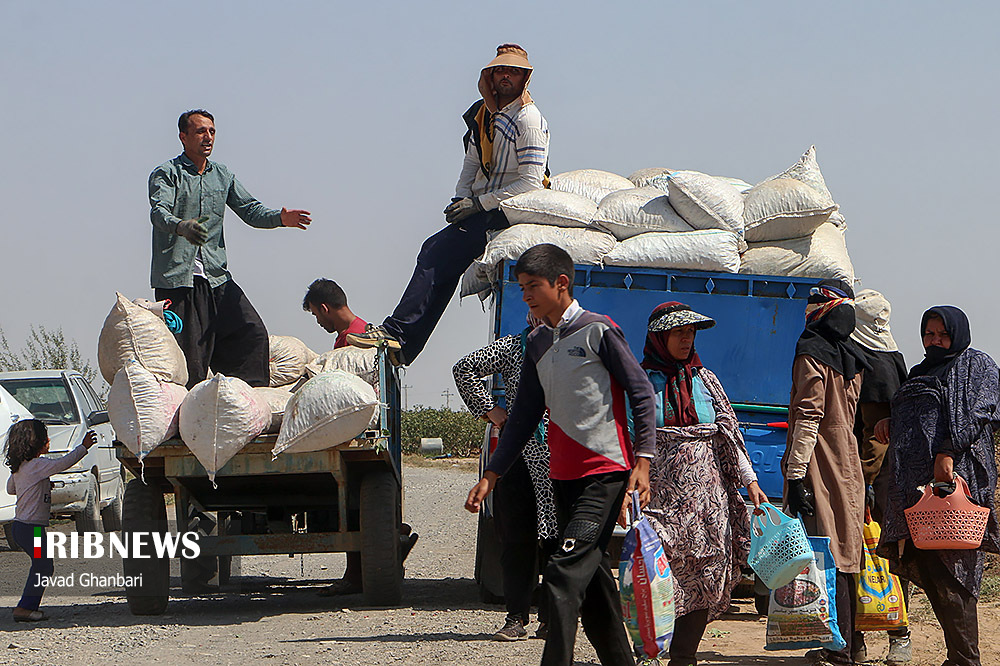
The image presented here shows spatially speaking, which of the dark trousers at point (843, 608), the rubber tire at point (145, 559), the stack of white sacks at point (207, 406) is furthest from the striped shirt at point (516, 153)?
the dark trousers at point (843, 608)

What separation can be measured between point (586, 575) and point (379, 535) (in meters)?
3.10

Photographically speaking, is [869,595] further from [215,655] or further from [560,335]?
[215,655]

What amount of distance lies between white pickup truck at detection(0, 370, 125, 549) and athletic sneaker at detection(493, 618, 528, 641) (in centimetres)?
716

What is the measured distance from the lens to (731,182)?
8.92 meters

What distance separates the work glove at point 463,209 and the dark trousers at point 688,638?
4.29m

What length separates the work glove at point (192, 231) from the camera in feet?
25.0

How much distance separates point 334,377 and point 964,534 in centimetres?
345

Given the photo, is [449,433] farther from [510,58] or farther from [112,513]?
[510,58]

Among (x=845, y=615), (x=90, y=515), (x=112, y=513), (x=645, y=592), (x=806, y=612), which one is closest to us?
(x=645, y=592)

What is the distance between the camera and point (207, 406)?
6.91 meters

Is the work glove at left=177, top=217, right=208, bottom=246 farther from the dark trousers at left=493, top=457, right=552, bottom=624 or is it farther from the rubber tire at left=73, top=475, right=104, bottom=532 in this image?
the rubber tire at left=73, top=475, right=104, bottom=532

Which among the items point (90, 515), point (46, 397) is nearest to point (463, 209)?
point (90, 515)

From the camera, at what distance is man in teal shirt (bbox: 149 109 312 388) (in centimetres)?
793

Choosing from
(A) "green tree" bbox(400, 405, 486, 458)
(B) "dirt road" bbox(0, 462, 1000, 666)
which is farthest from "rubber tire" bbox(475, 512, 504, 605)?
(A) "green tree" bbox(400, 405, 486, 458)
